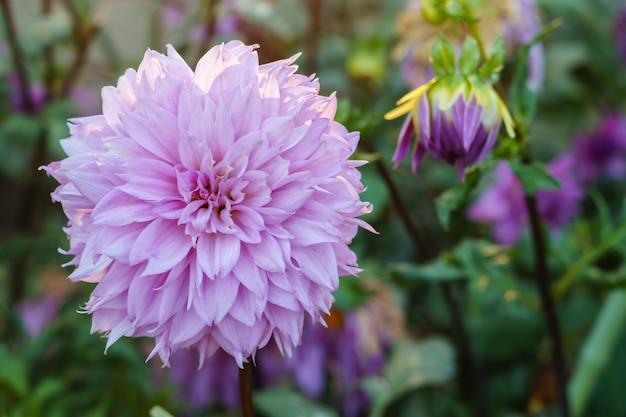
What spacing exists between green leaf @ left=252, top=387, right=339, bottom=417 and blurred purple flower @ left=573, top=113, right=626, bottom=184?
589 mm

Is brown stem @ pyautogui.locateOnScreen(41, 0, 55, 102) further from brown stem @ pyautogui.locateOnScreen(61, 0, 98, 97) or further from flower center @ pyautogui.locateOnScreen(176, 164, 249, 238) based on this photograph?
flower center @ pyautogui.locateOnScreen(176, 164, 249, 238)

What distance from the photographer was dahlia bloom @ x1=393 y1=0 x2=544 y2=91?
3.01ft

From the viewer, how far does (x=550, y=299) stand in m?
0.67

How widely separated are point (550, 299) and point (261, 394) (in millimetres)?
306

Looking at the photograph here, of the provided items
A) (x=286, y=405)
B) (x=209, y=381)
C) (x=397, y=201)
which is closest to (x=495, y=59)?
(x=397, y=201)

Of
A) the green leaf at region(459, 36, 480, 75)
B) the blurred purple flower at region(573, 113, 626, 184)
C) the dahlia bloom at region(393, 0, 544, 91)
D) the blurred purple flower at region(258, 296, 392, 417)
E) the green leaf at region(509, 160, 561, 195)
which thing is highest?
the green leaf at region(459, 36, 480, 75)

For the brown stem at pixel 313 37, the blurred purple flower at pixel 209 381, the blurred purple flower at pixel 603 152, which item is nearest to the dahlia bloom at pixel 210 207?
the blurred purple flower at pixel 209 381

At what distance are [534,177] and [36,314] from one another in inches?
27.5

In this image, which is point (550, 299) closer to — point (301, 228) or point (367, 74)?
point (301, 228)

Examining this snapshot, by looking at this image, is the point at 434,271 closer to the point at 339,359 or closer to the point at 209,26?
the point at 339,359

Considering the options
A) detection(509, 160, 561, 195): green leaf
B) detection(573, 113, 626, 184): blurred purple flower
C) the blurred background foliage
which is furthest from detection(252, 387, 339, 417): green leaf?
detection(573, 113, 626, 184): blurred purple flower

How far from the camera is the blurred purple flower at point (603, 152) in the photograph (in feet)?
3.81

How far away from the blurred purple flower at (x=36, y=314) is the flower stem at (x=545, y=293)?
1.97 ft

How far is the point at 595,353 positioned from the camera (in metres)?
0.83
